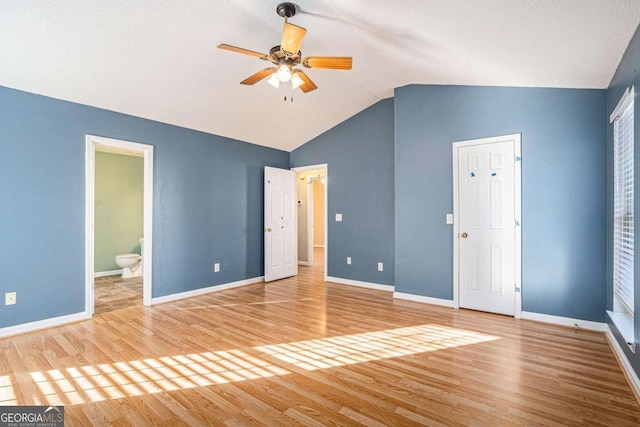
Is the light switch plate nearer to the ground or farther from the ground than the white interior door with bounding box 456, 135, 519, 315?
nearer to the ground

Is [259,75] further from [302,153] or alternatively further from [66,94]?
[302,153]

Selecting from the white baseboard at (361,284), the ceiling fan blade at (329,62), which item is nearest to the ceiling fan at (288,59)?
the ceiling fan blade at (329,62)

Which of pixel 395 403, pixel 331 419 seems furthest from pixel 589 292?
pixel 331 419

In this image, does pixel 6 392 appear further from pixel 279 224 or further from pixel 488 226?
pixel 488 226

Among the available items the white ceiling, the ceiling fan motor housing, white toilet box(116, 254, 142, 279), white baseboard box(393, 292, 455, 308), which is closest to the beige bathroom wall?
white toilet box(116, 254, 142, 279)

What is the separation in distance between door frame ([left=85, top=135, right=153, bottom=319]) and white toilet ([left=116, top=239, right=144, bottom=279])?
203cm

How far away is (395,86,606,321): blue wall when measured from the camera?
127 inches

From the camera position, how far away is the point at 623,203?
8.67 feet

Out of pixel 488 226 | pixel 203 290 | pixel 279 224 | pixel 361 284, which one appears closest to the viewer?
pixel 488 226

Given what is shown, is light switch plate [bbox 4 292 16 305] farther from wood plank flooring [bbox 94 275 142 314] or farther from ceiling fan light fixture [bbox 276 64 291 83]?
ceiling fan light fixture [bbox 276 64 291 83]

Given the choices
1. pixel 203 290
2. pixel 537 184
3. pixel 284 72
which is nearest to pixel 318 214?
pixel 203 290

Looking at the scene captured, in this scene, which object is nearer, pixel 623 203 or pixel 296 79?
pixel 623 203

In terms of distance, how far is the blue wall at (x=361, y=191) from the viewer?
5.12 m

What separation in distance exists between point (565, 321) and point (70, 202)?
5.73m
